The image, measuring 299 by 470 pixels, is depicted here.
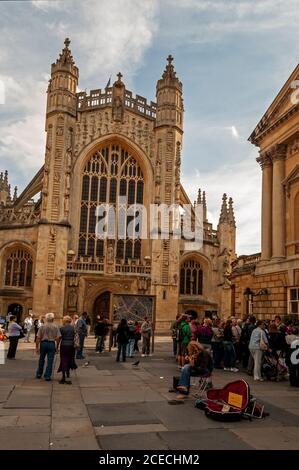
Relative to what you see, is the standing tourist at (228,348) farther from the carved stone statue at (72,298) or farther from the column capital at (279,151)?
the carved stone statue at (72,298)

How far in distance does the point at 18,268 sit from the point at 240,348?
23.9 meters

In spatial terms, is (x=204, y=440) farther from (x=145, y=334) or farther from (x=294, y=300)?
(x=145, y=334)

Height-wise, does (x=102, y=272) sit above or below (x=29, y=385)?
above

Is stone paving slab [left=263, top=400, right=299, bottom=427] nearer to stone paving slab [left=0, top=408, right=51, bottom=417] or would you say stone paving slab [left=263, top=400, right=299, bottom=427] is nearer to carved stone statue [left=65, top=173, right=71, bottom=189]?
stone paving slab [left=0, top=408, right=51, bottom=417]

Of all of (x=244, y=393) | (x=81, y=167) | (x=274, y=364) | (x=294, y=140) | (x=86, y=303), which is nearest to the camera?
(x=244, y=393)

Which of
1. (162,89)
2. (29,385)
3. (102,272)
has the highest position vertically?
(162,89)

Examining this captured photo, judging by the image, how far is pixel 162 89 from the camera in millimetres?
37531

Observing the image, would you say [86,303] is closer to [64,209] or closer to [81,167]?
[64,209]

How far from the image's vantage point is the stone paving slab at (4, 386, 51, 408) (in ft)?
26.0


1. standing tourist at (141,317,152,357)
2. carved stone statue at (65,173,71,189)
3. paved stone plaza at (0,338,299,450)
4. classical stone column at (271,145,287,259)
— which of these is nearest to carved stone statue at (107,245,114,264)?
carved stone statue at (65,173,71,189)

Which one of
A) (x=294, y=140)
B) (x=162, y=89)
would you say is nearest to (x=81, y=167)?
(x=162, y=89)

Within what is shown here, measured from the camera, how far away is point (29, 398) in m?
8.56

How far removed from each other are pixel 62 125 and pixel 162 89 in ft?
28.7

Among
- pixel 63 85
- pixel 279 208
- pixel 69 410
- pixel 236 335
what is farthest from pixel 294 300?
pixel 63 85
